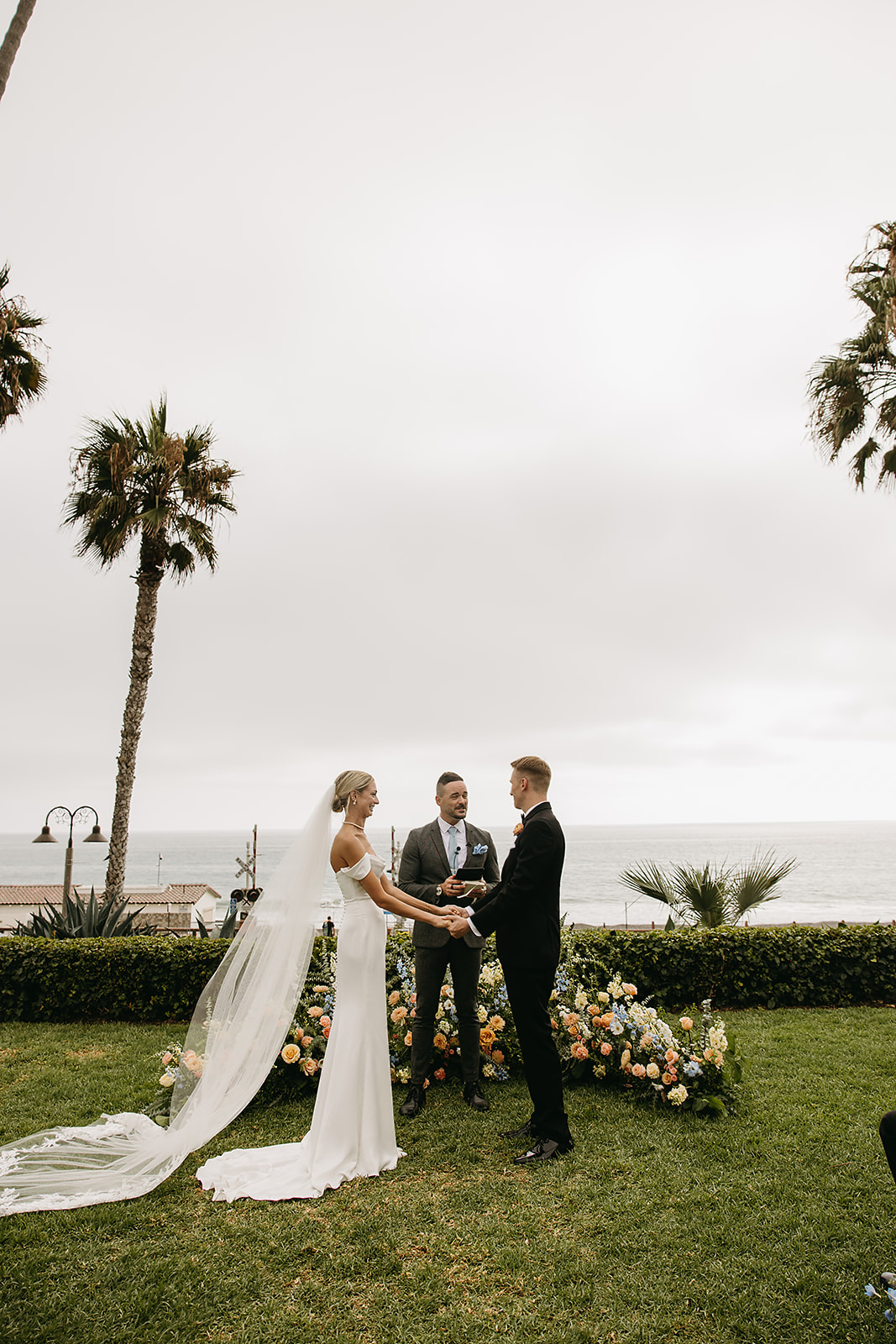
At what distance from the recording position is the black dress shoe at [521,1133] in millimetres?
4676

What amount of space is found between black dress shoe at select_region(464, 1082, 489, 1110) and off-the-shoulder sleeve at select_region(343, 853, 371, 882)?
78.9 inches

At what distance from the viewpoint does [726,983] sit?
875cm

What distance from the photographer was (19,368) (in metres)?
10.6

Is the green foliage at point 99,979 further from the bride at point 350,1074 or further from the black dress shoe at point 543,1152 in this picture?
the black dress shoe at point 543,1152

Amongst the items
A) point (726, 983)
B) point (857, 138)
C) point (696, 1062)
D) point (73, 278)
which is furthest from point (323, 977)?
point (857, 138)

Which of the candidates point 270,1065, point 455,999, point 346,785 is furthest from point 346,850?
point 455,999

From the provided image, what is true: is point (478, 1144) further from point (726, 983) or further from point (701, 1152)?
point (726, 983)

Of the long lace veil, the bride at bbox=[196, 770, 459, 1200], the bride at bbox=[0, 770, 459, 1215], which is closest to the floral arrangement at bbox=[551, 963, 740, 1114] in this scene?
the bride at bbox=[0, 770, 459, 1215]

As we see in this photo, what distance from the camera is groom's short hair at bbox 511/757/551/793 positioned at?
16.0ft

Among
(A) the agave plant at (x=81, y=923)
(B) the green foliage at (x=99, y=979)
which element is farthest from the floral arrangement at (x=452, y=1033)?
(A) the agave plant at (x=81, y=923)

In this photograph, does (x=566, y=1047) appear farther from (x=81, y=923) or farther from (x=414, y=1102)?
(x=81, y=923)

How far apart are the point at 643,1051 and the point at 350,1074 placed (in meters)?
2.31

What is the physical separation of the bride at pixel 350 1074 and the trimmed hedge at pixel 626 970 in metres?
3.92

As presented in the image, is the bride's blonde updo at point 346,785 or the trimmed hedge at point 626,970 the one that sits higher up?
the bride's blonde updo at point 346,785
